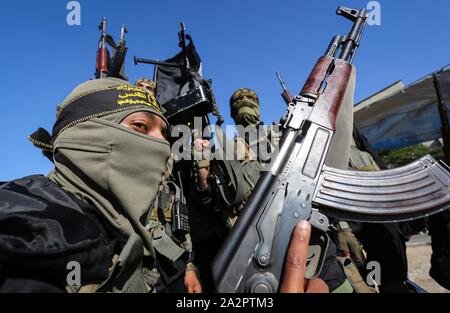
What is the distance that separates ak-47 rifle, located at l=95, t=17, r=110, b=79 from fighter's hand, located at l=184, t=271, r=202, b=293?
187 inches

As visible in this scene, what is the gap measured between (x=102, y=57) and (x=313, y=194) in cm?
A: 636

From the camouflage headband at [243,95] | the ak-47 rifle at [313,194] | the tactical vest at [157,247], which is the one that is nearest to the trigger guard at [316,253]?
the ak-47 rifle at [313,194]

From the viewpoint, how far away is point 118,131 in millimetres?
1619

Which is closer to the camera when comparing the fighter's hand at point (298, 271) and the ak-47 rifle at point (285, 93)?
the fighter's hand at point (298, 271)

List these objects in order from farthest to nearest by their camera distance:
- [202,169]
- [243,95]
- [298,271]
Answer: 1. [243,95]
2. [202,169]
3. [298,271]

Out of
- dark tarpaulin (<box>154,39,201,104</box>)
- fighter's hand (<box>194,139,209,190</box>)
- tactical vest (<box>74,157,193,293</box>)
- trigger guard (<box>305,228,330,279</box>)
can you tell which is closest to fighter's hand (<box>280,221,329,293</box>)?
trigger guard (<box>305,228,330,279</box>)

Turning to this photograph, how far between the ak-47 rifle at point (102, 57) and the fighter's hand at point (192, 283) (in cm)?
474

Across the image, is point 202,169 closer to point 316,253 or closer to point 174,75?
point 316,253

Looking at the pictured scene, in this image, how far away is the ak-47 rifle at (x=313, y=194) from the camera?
5.09 feet

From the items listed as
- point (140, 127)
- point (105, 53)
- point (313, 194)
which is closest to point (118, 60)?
point (105, 53)

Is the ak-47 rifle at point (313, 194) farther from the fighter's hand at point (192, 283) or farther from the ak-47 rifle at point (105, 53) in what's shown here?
the ak-47 rifle at point (105, 53)

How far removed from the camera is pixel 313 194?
179 centimetres

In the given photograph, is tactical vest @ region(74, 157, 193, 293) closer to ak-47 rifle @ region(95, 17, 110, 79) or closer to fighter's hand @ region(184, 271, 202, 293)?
fighter's hand @ region(184, 271, 202, 293)

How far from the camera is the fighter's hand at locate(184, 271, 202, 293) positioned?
294 centimetres
